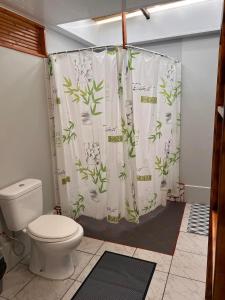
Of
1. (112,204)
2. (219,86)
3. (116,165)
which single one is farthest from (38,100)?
(219,86)

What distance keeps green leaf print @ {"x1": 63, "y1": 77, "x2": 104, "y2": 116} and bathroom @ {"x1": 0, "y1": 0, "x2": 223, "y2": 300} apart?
0.04m

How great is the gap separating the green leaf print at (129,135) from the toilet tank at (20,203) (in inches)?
36.0

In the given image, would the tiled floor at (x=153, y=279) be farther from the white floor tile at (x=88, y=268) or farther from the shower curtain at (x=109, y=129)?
the shower curtain at (x=109, y=129)

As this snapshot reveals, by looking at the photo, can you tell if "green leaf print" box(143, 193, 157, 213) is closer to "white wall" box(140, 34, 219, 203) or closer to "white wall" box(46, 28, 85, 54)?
"white wall" box(140, 34, 219, 203)

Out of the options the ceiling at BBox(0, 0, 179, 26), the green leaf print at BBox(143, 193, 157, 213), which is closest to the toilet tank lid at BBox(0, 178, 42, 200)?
the green leaf print at BBox(143, 193, 157, 213)

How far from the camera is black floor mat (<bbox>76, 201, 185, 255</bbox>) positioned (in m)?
2.25

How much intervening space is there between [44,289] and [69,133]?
1391 mm

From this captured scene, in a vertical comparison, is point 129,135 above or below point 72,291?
above

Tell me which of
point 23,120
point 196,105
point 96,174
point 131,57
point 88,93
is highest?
point 131,57

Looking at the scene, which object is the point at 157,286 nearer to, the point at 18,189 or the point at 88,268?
the point at 88,268

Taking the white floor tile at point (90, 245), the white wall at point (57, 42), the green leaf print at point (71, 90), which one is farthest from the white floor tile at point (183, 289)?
the white wall at point (57, 42)

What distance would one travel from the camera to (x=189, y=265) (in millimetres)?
1949

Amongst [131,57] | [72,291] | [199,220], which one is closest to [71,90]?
[131,57]

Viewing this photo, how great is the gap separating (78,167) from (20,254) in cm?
98
